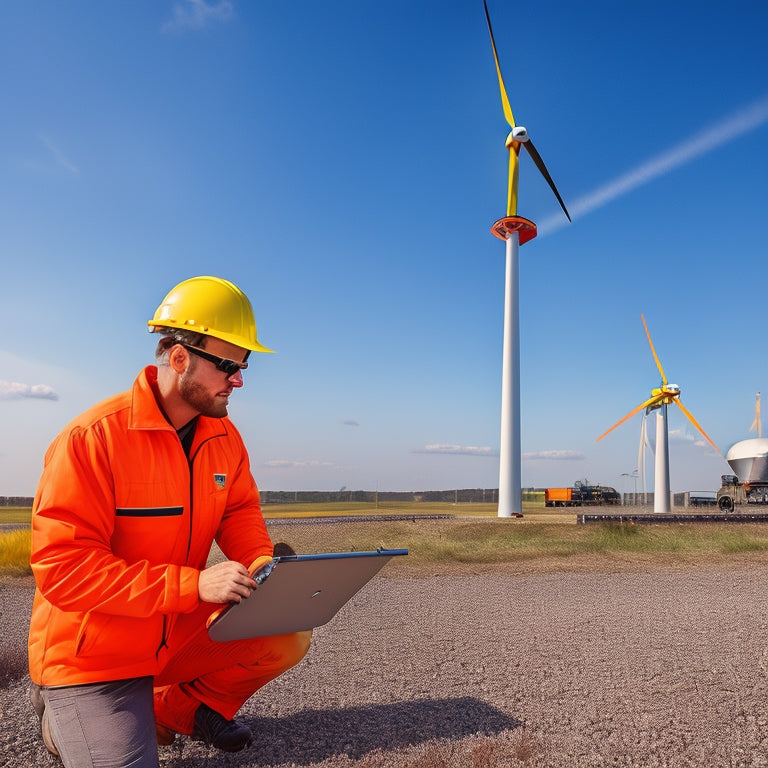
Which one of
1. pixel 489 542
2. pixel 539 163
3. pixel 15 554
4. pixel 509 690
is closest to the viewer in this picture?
pixel 509 690

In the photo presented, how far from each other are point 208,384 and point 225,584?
0.99m

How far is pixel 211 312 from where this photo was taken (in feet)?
11.2

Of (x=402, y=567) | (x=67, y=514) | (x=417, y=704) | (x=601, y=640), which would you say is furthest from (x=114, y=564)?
(x=402, y=567)

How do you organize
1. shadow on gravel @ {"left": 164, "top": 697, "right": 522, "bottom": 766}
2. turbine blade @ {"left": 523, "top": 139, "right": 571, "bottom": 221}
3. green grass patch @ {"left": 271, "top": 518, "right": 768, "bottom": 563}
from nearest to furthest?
shadow on gravel @ {"left": 164, "top": 697, "right": 522, "bottom": 766}
green grass patch @ {"left": 271, "top": 518, "right": 768, "bottom": 563}
turbine blade @ {"left": 523, "top": 139, "right": 571, "bottom": 221}

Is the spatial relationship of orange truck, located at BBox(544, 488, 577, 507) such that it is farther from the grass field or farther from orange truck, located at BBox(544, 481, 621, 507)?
the grass field

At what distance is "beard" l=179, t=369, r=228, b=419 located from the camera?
3369mm

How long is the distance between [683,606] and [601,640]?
8.02ft

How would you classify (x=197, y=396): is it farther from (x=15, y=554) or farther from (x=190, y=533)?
(x=15, y=554)

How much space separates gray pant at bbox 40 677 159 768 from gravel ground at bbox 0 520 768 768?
700mm

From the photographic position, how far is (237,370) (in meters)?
3.47

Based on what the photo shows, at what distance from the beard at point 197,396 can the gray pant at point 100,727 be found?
132cm

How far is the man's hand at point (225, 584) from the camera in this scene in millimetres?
2941

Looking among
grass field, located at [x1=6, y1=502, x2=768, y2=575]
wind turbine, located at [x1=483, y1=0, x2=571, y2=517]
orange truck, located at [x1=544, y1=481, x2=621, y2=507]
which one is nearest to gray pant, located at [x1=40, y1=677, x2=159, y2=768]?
grass field, located at [x1=6, y1=502, x2=768, y2=575]

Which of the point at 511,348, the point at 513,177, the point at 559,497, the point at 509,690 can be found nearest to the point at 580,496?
the point at 559,497
